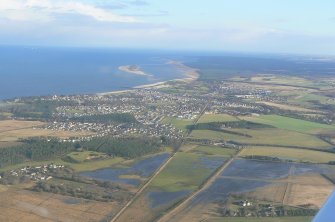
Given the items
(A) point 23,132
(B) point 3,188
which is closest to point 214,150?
(B) point 3,188

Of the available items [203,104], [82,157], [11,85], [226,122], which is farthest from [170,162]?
[11,85]

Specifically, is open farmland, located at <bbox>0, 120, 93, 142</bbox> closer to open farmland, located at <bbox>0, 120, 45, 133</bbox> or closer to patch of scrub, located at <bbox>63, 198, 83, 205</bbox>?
open farmland, located at <bbox>0, 120, 45, 133</bbox>

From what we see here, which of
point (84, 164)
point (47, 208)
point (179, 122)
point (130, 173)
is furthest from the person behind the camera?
point (179, 122)

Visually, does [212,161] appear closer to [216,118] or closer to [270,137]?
[270,137]

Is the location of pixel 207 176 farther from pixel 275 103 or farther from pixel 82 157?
pixel 275 103

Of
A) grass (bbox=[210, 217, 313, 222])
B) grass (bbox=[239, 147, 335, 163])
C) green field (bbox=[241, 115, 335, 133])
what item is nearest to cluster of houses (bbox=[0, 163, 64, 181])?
grass (bbox=[210, 217, 313, 222])

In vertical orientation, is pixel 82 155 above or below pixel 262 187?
below

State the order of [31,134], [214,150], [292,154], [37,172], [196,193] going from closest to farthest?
[196,193] < [37,172] < [292,154] < [214,150] < [31,134]
